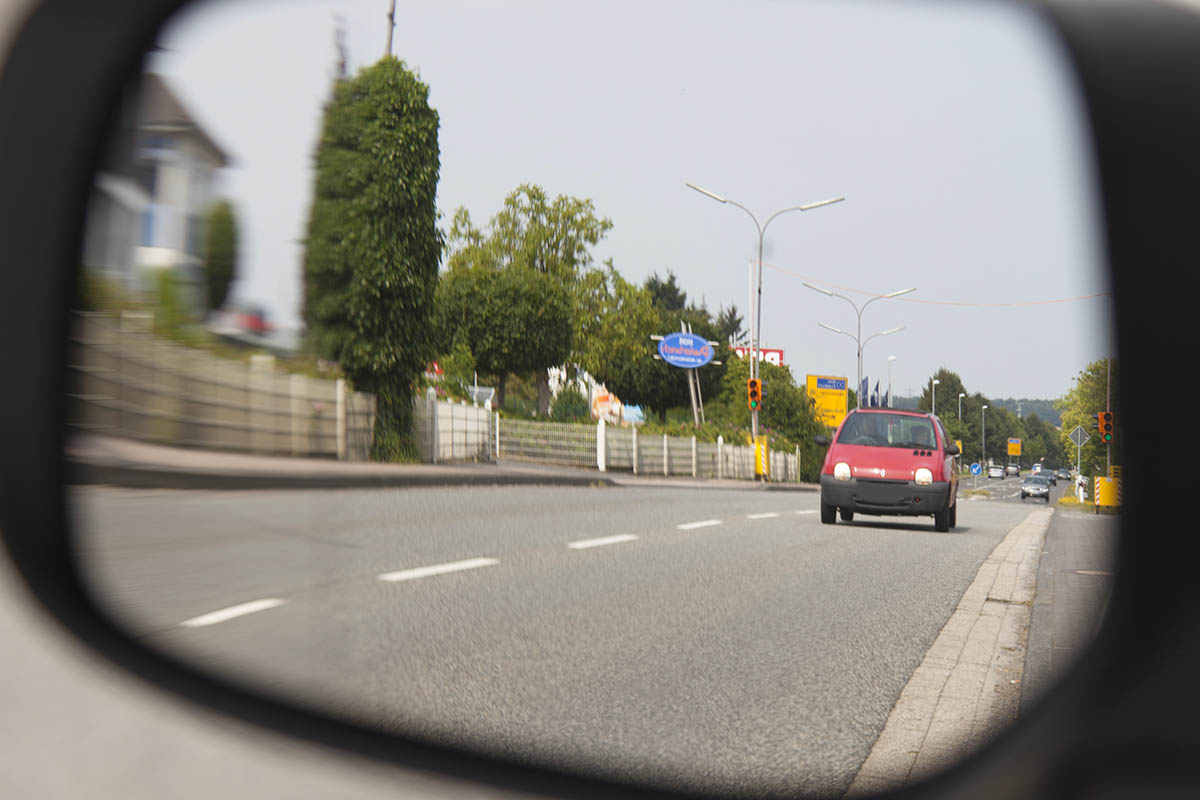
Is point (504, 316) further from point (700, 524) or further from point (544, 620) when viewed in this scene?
point (700, 524)

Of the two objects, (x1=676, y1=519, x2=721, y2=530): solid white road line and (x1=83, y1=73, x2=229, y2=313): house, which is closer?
(x1=83, y1=73, x2=229, y2=313): house

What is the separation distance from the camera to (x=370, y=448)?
84.3 inches

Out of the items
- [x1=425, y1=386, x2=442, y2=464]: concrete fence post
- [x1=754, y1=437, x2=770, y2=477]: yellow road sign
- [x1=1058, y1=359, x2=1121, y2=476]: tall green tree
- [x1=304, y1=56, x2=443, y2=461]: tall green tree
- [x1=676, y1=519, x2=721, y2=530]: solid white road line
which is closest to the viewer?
[x1=1058, y1=359, x2=1121, y2=476]: tall green tree

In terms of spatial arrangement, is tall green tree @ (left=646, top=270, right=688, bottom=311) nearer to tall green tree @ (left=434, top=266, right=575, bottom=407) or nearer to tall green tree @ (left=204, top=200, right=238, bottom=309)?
tall green tree @ (left=434, top=266, right=575, bottom=407)

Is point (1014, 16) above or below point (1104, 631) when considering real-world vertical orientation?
above

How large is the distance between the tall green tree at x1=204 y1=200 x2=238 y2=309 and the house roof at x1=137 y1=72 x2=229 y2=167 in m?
0.13

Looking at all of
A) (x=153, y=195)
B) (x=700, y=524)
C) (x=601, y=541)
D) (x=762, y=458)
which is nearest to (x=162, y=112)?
(x=153, y=195)

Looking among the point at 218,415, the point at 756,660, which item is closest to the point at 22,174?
the point at 218,415

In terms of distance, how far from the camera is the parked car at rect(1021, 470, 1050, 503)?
1981mm

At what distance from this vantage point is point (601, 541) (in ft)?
32.0

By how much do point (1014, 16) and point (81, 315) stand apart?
1.59m

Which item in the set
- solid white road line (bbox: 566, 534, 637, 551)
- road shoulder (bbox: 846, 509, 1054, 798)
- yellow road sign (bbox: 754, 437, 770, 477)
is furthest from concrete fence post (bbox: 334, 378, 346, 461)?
yellow road sign (bbox: 754, 437, 770, 477)

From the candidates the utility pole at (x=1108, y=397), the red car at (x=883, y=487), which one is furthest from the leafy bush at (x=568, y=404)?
the red car at (x=883, y=487)

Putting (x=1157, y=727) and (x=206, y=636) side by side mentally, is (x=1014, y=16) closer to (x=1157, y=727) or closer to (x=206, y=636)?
(x=1157, y=727)
